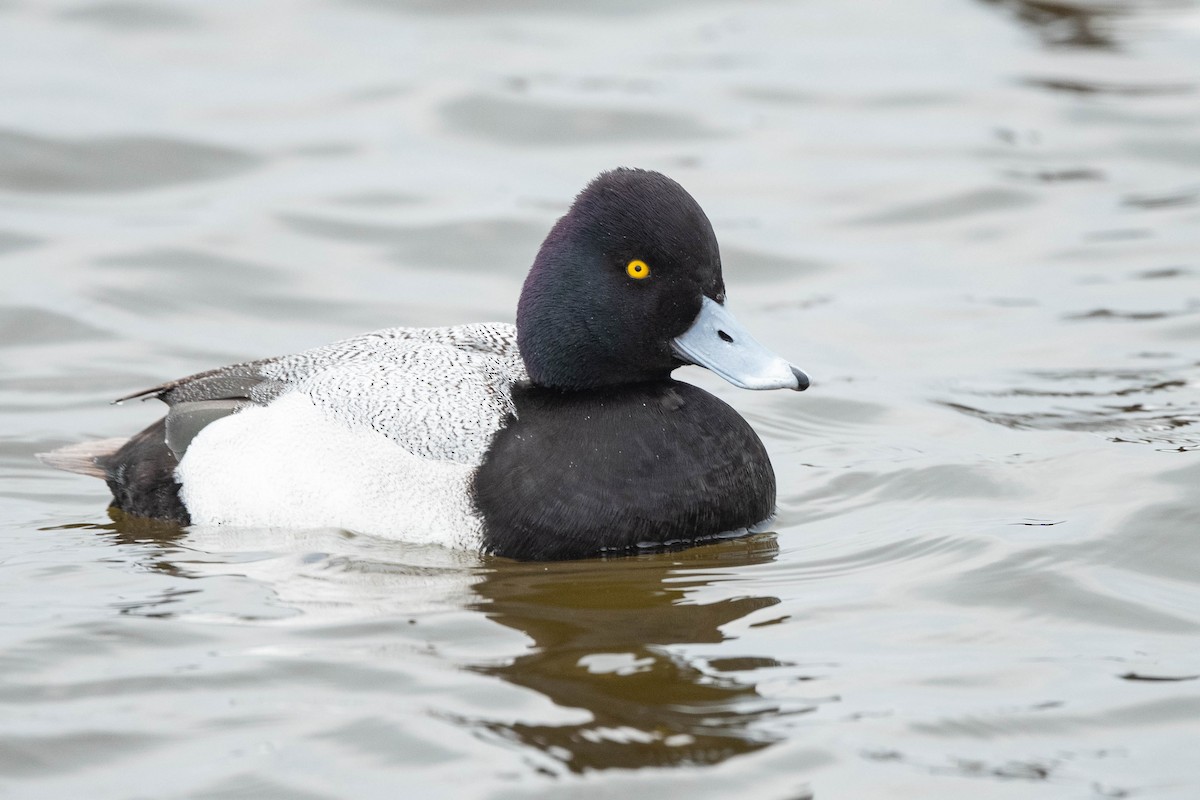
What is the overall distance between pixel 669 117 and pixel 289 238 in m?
3.51

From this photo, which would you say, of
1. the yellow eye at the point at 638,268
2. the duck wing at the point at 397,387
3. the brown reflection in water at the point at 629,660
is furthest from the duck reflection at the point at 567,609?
the yellow eye at the point at 638,268

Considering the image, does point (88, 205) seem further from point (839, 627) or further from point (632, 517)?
point (839, 627)

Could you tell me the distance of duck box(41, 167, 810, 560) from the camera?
603cm

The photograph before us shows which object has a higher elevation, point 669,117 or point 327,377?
point 669,117

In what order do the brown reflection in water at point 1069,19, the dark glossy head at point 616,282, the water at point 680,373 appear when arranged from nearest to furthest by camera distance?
the water at point 680,373
the dark glossy head at point 616,282
the brown reflection in water at point 1069,19

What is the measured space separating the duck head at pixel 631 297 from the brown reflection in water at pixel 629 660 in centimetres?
73

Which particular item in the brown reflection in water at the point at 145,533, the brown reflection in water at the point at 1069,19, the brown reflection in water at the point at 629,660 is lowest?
the brown reflection in water at the point at 629,660

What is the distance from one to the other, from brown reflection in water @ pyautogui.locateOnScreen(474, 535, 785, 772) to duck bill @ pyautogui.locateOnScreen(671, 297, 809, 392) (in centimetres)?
65

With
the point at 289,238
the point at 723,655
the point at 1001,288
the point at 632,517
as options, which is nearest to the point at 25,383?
the point at 289,238

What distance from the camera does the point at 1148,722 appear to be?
477cm

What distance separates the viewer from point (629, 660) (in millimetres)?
5141

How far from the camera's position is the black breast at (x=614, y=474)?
5.99 m

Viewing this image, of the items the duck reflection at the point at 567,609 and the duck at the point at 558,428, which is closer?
the duck reflection at the point at 567,609

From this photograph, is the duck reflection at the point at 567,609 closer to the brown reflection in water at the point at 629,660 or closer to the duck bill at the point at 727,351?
the brown reflection in water at the point at 629,660
